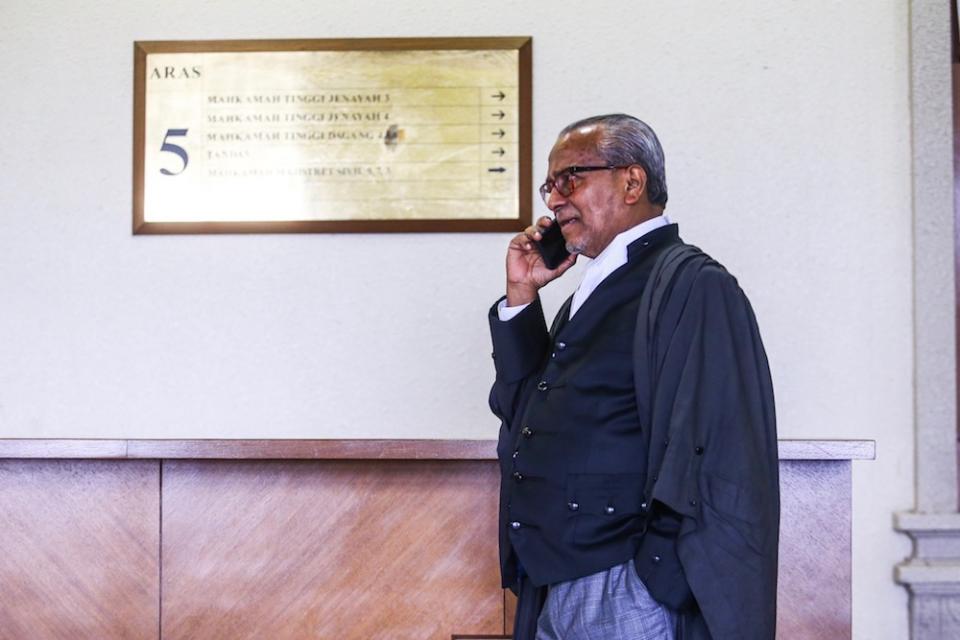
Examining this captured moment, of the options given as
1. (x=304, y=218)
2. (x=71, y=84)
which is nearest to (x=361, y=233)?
(x=304, y=218)

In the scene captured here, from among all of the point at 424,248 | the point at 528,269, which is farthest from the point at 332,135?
the point at 528,269

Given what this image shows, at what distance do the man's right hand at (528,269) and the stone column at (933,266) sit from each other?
1339 millimetres

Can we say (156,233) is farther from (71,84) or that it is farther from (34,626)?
(34,626)

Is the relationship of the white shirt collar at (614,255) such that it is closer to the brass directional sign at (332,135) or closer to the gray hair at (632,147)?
the gray hair at (632,147)

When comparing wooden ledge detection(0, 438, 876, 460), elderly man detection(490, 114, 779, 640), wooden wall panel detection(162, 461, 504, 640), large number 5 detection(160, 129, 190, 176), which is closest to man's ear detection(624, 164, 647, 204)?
elderly man detection(490, 114, 779, 640)

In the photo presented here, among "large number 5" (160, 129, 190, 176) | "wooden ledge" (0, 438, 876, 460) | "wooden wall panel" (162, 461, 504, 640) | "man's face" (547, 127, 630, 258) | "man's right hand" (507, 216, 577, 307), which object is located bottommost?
"wooden wall panel" (162, 461, 504, 640)

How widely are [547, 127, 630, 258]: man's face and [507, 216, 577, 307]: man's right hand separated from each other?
0.38 feet

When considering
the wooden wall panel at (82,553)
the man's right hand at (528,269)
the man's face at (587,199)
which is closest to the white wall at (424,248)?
the wooden wall panel at (82,553)

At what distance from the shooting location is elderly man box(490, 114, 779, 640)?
1.56m

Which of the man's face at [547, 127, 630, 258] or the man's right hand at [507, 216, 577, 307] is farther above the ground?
the man's face at [547, 127, 630, 258]

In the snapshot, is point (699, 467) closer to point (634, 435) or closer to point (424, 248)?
point (634, 435)

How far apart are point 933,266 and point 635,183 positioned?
4.65ft

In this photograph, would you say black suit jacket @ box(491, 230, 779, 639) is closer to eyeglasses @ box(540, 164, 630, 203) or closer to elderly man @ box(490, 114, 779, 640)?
elderly man @ box(490, 114, 779, 640)

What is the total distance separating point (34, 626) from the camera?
2486 mm
